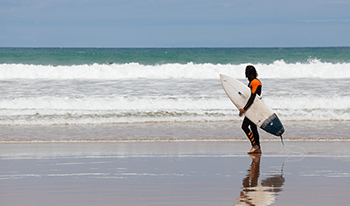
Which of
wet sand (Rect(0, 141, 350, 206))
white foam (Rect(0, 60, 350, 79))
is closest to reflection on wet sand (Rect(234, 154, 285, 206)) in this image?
wet sand (Rect(0, 141, 350, 206))

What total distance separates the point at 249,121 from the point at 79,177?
128 inches

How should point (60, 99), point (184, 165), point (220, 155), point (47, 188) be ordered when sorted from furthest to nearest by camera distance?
point (60, 99), point (220, 155), point (184, 165), point (47, 188)

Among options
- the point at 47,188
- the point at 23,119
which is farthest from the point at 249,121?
the point at 23,119

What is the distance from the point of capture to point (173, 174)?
19.0ft

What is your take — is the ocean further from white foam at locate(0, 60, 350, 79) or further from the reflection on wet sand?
the reflection on wet sand

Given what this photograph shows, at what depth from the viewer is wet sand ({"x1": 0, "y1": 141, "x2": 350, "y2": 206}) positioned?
4.62 meters

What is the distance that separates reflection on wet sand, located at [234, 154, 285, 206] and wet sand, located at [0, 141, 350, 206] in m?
0.01

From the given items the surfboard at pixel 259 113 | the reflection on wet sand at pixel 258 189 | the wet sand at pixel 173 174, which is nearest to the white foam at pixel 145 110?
the wet sand at pixel 173 174

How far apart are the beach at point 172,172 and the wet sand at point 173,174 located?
0.4 inches

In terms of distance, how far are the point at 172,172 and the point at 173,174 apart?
13 centimetres

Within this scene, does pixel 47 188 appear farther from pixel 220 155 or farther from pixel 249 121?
pixel 249 121

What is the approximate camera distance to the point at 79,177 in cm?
566

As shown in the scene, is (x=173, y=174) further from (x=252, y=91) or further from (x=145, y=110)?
(x=145, y=110)

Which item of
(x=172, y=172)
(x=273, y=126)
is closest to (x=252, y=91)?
(x=273, y=126)
